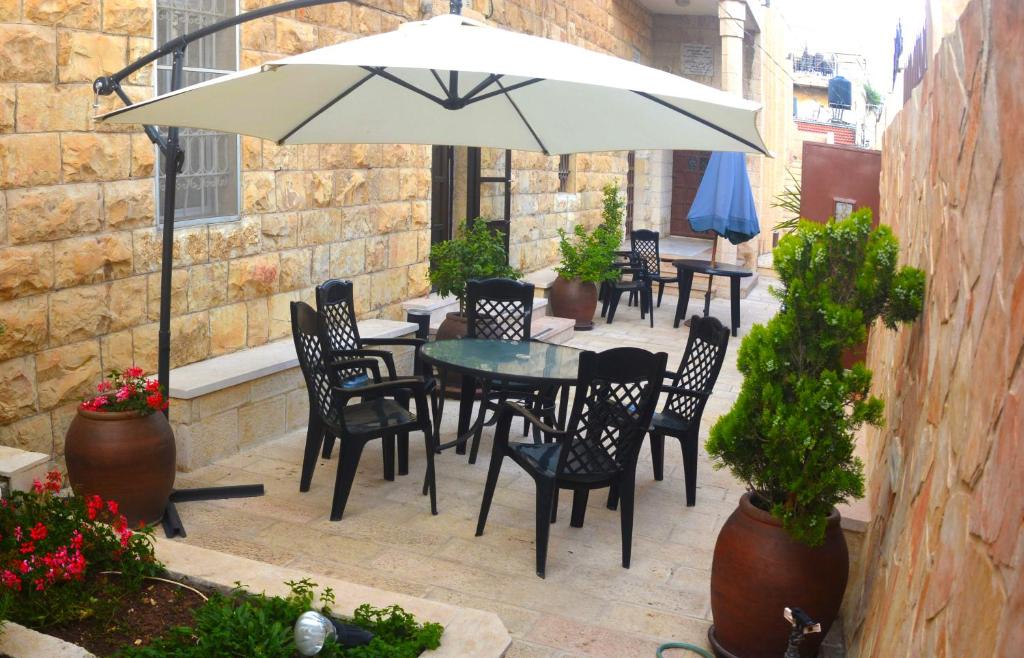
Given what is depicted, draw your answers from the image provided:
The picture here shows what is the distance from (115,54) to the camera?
535 cm

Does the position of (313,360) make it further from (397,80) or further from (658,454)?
(658,454)

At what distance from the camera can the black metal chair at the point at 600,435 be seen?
4.54m

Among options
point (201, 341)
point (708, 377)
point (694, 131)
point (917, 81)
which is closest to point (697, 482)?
point (708, 377)

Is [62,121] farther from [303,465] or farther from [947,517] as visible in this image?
[947,517]

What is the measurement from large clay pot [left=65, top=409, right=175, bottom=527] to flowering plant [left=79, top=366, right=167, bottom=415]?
4 cm

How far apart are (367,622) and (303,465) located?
2.48 meters

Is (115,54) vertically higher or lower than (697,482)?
higher

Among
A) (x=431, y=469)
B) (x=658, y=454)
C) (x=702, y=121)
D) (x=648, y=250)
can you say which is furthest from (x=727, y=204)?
(x=431, y=469)

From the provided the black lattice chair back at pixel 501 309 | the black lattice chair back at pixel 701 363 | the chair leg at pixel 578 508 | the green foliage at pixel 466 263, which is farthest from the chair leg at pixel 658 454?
the green foliage at pixel 466 263

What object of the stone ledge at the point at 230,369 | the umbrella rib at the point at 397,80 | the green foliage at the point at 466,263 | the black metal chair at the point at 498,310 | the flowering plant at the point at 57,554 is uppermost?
the umbrella rib at the point at 397,80

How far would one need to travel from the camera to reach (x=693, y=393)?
18.3 ft

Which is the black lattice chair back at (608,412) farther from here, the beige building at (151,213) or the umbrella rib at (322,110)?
the beige building at (151,213)

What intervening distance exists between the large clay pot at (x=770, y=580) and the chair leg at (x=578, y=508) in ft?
4.61

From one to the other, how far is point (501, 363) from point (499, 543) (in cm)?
109
